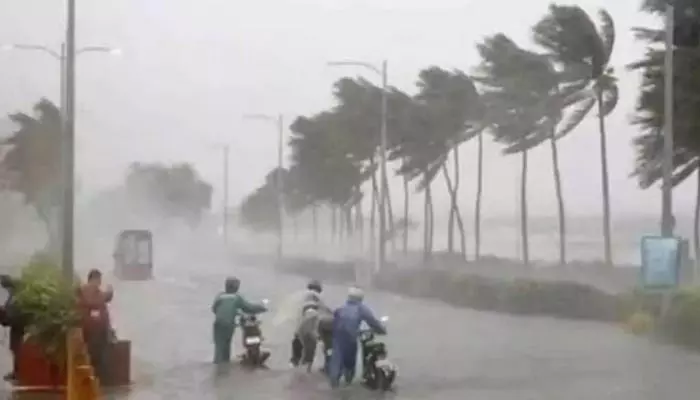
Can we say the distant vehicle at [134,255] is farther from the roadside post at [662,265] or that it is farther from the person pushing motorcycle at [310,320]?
the roadside post at [662,265]

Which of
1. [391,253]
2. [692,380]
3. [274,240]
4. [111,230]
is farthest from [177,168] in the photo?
[692,380]

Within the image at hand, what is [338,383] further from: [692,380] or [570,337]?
[570,337]

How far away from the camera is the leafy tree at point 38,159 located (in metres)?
18.8

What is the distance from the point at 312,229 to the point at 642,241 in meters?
8.26

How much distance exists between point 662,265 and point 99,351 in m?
10.6

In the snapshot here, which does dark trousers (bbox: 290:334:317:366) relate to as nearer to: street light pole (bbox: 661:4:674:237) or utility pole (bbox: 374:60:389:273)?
street light pole (bbox: 661:4:674:237)

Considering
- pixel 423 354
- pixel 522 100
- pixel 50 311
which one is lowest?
pixel 423 354

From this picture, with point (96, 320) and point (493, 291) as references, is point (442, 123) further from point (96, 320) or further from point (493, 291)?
point (96, 320)

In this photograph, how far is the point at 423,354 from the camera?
1914cm

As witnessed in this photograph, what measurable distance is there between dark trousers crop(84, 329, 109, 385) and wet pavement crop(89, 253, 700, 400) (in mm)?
425

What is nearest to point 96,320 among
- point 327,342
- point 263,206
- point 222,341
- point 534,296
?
point 327,342

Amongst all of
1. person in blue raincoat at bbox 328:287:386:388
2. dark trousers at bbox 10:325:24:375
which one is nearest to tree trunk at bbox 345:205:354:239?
person in blue raincoat at bbox 328:287:386:388

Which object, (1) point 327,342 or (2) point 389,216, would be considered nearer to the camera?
(1) point 327,342

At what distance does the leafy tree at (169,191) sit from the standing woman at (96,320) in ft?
28.1
